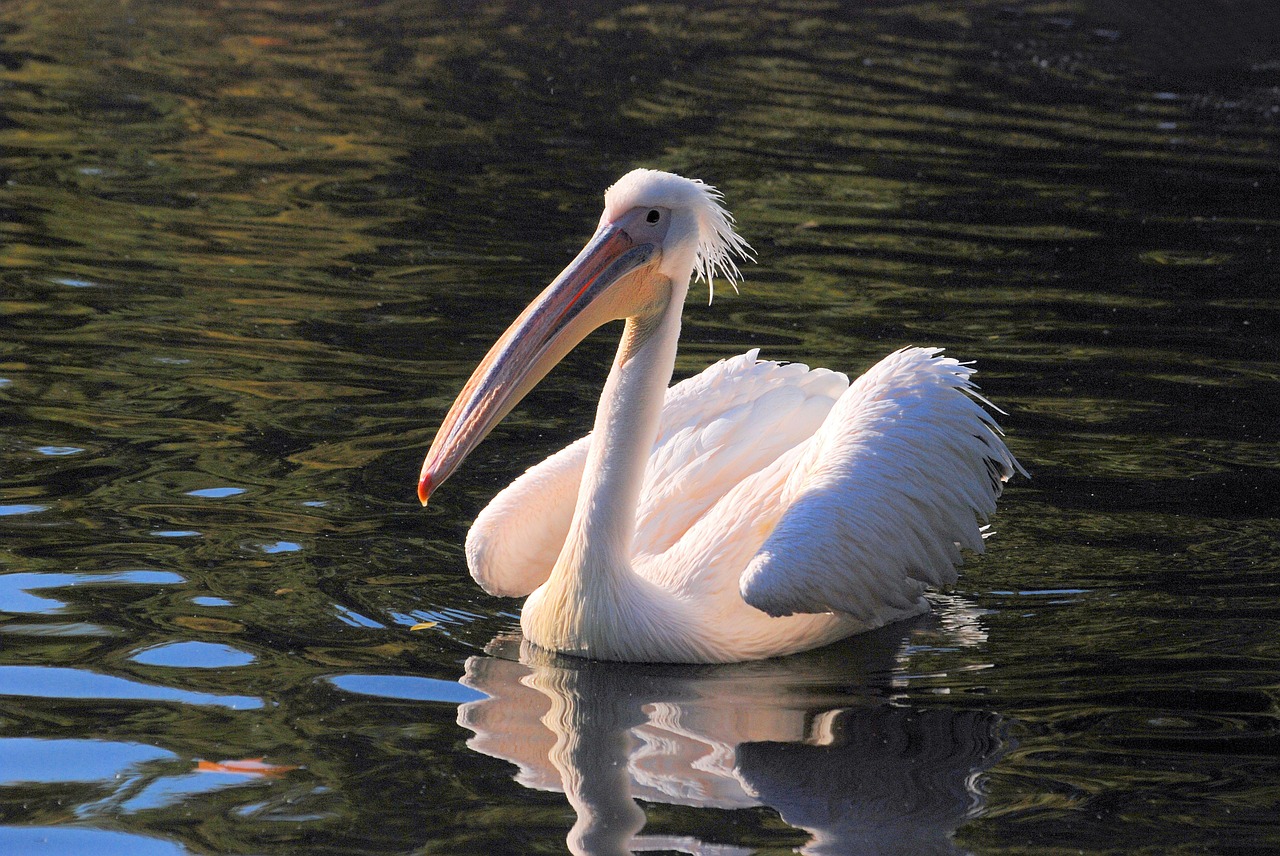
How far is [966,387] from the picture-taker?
183 inches

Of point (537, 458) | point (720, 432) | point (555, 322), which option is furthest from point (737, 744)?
point (537, 458)

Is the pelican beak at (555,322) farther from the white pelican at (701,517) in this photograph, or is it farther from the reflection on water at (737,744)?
the reflection on water at (737,744)

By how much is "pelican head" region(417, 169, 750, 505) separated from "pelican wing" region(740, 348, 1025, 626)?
536 mm

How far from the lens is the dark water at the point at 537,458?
3520 mm

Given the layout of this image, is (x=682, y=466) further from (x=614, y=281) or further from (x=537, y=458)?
(x=537, y=458)

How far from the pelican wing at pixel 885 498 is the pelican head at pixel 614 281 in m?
0.54

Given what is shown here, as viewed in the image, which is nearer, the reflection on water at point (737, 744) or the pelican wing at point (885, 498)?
the reflection on water at point (737, 744)

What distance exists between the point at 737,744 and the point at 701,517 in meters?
1.06

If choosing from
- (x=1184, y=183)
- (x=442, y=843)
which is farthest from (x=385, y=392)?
(x=1184, y=183)

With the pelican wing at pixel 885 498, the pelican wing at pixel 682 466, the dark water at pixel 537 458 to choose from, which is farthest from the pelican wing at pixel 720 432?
the dark water at pixel 537 458

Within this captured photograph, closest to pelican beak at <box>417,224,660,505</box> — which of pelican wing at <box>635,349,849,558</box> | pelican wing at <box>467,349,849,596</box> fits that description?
pelican wing at <box>467,349,849,596</box>

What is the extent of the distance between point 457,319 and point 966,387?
299 cm

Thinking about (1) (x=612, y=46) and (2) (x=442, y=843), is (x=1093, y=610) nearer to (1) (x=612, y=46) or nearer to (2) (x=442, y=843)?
(2) (x=442, y=843)

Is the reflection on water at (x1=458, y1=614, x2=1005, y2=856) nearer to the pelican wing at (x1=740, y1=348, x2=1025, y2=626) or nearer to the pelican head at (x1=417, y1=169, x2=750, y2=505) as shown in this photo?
the pelican wing at (x1=740, y1=348, x2=1025, y2=626)
